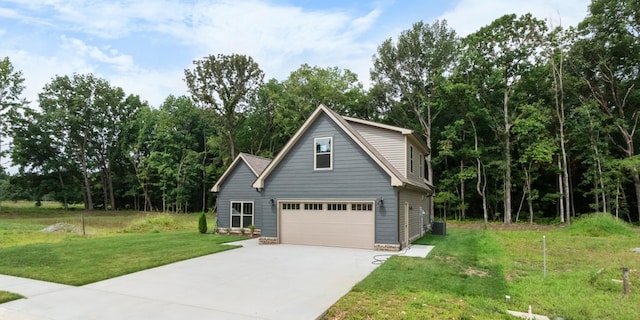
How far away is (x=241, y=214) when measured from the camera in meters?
18.2

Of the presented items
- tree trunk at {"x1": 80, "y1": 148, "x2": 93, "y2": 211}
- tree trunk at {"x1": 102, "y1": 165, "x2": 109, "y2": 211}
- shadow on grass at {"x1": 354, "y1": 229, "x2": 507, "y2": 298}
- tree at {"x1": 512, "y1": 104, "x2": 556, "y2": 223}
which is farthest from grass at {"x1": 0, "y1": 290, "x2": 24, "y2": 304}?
tree trunk at {"x1": 102, "y1": 165, "x2": 109, "y2": 211}

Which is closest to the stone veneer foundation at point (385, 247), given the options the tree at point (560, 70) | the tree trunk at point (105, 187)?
the tree at point (560, 70)

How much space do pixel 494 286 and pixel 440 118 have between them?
85.3 ft

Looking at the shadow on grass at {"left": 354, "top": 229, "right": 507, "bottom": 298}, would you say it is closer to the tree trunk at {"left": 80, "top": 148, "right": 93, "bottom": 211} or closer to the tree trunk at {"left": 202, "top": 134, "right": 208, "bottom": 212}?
the tree trunk at {"left": 202, "top": 134, "right": 208, "bottom": 212}

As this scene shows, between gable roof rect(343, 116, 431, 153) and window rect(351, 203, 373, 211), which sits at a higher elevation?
gable roof rect(343, 116, 431, 153)

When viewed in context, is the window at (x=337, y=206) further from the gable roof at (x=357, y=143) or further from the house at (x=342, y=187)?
the gable roof at (x=357, y=143)

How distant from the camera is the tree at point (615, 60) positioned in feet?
73.8

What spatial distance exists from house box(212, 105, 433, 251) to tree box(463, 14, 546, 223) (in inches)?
531

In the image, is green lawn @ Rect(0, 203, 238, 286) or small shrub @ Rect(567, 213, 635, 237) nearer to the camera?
green lawn @ Rect(0, 203, 238, 286)

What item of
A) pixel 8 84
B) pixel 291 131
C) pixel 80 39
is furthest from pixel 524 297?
pixel 8 84

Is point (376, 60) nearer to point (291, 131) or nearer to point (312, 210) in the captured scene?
point (291, 131)

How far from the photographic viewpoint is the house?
12.5 metres

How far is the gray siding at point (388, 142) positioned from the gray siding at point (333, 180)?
5.54 ft

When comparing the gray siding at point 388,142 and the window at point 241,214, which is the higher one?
the gray siding at point 388,142
